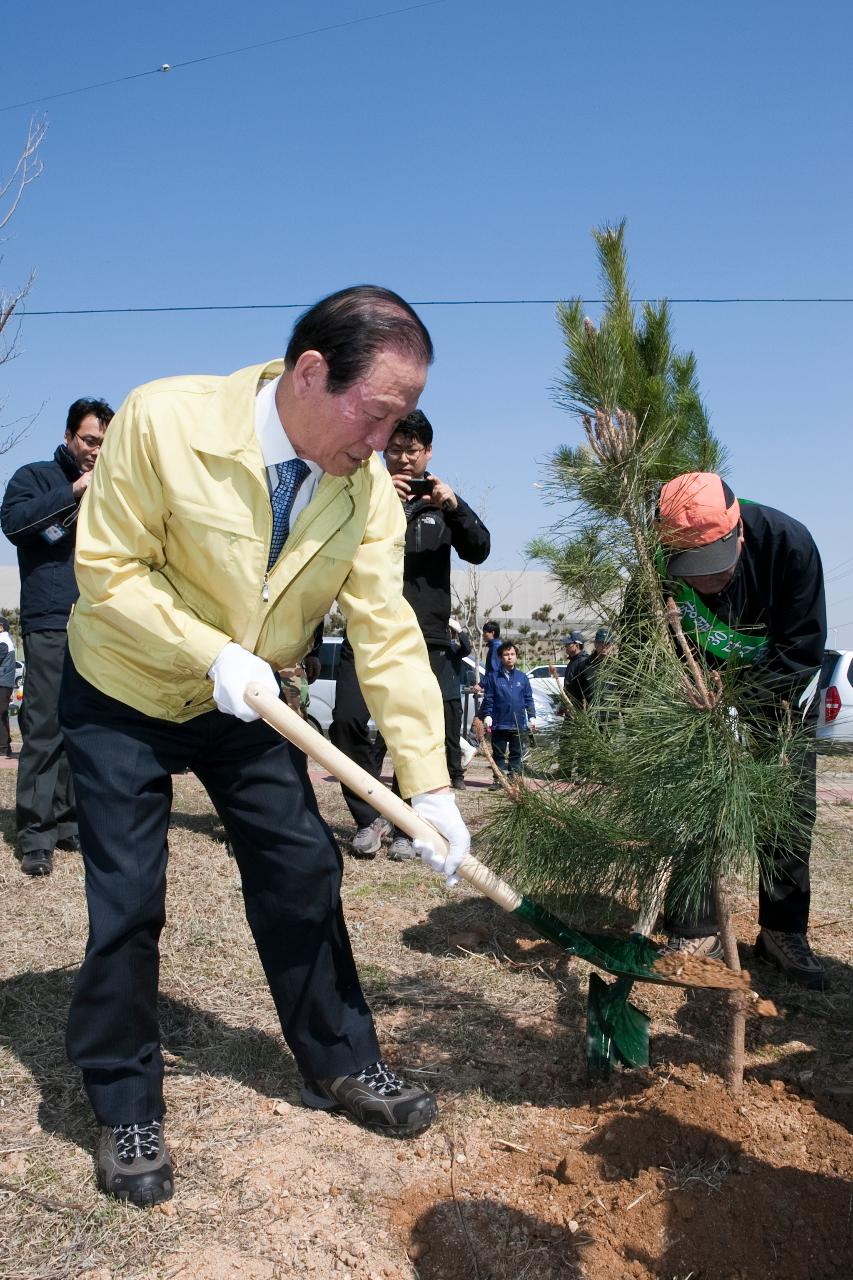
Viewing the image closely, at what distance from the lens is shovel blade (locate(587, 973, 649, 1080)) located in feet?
7.32

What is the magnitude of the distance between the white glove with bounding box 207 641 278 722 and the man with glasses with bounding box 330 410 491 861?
2.05 m

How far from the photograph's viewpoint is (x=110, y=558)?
188 cm

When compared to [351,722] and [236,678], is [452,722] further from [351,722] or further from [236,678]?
[236,678]

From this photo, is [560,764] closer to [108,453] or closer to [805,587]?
[805,587]

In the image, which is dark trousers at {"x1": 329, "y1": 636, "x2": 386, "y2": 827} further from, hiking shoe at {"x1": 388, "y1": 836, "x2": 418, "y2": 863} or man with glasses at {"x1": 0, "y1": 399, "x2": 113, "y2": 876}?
man with glasses at {"x1": 0, "y1": 399, "x2": 113, "y2": 876}

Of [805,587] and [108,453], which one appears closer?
[108,453]

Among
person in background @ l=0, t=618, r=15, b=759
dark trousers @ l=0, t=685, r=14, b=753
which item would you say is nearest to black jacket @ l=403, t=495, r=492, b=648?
person in background @ l=0, t=618, r=15, b=759

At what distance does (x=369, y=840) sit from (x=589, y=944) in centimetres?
218

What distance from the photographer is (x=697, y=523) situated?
220 centimetres

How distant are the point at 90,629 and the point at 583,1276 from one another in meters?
1.43

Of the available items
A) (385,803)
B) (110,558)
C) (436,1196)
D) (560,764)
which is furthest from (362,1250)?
(110,558)

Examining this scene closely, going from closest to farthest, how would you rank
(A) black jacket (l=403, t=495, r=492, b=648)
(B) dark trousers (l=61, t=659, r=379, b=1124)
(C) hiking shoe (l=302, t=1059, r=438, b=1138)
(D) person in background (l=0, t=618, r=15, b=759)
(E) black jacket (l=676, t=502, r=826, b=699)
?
(B) dark trousers (l=61, t=659, r=379, b=1124)
(C) hiking shoe (l=302, t=1059, r=438, b=1138)
(E) black jacket (l=676, t=502, r=826, b=699)
(A) black jacket (l=403, t=495, r=492, b=648)
(D) person in background (l=0, t=618, r=15, b=759)

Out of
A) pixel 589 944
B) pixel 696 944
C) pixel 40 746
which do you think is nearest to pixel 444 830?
pixel 589 944

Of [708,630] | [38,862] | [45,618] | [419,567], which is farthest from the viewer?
[419,567]
